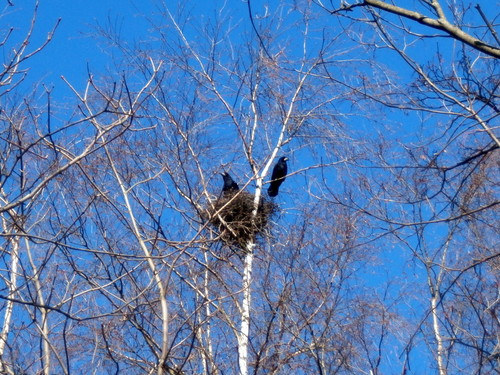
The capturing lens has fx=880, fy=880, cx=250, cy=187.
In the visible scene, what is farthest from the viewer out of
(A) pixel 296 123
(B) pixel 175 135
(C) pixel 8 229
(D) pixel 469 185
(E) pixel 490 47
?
(A) pixel 296 123

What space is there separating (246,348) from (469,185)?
2.38 metres

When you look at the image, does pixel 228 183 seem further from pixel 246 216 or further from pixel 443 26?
pixel 443 26

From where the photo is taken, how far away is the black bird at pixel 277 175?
33.8 ft

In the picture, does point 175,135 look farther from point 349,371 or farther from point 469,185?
point 349,371

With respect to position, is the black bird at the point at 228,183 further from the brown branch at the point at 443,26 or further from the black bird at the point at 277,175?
the brown branch at the point at 443,26

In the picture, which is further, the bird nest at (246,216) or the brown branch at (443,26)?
the bird nest at (246,216)

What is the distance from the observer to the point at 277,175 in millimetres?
10523

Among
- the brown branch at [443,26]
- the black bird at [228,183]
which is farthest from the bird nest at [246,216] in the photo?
the brown branch at [443,26]

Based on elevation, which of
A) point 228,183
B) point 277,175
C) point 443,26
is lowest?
point 443,26

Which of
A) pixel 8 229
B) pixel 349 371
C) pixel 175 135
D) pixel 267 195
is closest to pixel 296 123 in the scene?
pixel 267 195

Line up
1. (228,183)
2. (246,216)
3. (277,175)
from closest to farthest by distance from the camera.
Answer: (246,216) < (228,183) < (277,175)

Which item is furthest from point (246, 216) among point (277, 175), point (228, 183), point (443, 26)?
point (443, 26)

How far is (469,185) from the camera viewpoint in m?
7.61

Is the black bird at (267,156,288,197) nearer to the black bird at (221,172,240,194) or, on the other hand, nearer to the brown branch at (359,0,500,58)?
the black bird at (221,172,240,194)
